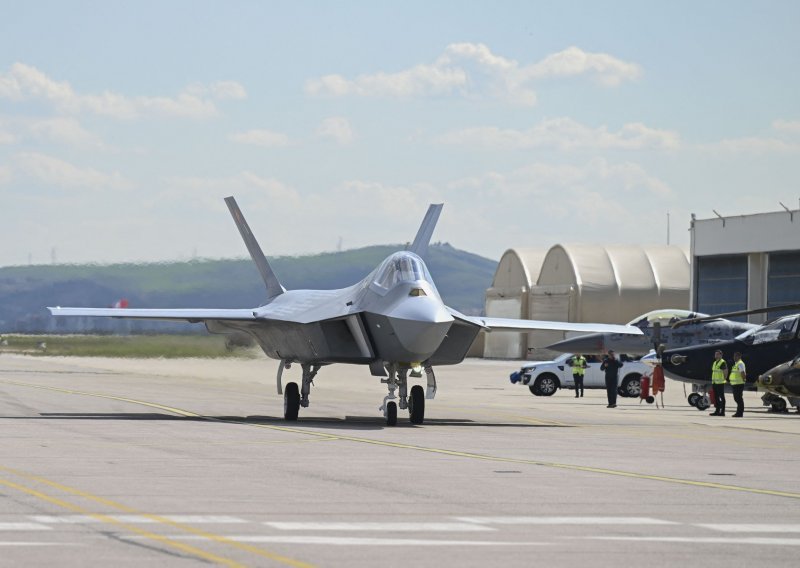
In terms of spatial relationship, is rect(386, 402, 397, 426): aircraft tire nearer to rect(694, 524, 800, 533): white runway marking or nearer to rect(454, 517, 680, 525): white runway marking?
rect(454, 517, 680, 525): white runway marking

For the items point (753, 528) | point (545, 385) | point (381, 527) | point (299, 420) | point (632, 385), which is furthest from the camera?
point (545, 385)

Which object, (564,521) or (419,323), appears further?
(419,323)

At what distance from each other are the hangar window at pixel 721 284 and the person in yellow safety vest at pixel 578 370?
18418 millimetres

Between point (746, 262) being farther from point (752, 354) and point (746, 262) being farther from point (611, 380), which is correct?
point (752, 354)

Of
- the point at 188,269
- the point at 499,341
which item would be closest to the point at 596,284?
the point at 499,341

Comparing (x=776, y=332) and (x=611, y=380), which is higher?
(x=776, y=332)

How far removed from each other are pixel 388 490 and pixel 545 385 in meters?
30.2

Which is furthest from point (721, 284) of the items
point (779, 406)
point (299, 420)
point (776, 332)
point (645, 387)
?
point (299, 420)

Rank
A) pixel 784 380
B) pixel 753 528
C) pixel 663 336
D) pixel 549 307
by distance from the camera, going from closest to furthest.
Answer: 1. pixel 753 528
2. pixel 784 380
3. pixel 663 336
4. pixel 549 307

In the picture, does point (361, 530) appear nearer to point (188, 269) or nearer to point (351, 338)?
point (351, 338)

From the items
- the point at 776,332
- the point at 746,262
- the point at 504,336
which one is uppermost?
the point at 746,262

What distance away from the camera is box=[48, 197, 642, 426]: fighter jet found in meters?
22.2

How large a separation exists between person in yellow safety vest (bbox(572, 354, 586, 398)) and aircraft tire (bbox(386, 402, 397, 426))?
18.7 metres

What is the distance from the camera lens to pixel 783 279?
185 feet
